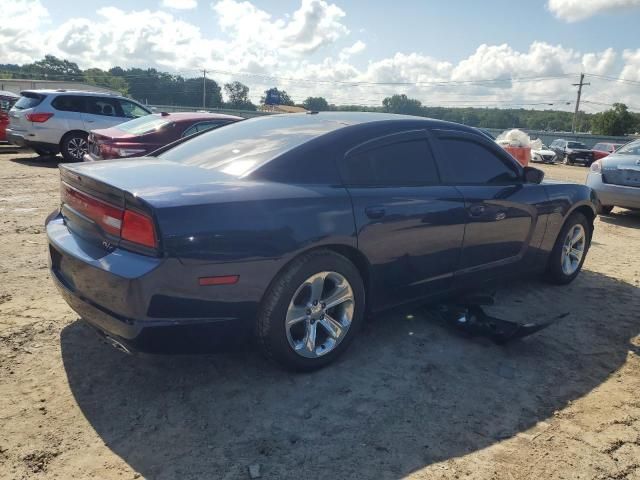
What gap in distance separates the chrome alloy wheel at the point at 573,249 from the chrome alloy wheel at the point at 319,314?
8.99 ft

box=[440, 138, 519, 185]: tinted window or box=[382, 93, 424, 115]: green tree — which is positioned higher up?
box=[382, 93, 424, 115]: green tree

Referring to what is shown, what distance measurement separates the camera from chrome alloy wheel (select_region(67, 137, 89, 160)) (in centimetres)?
1141

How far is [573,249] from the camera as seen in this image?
4.95 metres

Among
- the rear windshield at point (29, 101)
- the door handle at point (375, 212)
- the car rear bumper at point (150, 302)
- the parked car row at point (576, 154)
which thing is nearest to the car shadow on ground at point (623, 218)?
the door handle at point (375, 212)

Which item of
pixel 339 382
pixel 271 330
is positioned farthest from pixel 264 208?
pixel 339 382

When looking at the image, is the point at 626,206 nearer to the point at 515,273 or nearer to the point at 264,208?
the point at 515,273

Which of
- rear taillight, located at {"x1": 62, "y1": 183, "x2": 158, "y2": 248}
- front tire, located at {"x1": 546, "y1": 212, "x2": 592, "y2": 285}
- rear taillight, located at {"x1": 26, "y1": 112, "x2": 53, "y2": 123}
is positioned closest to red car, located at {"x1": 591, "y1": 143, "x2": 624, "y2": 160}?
front tire, located at {"x1": 546, "y1": 212, "x2": 592, "y2": 285}

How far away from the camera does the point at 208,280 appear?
246 centimetres

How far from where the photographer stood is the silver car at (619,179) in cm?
809

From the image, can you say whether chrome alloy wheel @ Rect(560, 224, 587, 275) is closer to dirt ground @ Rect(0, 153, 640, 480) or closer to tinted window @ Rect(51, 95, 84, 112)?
dirt ground @ Rect(0, 153, 640, 480)

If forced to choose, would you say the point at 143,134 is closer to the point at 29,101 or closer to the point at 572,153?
the point at 29,101

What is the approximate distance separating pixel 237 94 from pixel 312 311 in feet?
323

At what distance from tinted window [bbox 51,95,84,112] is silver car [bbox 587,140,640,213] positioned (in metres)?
10.7

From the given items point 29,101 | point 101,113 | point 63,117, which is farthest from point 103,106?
point 29,101
